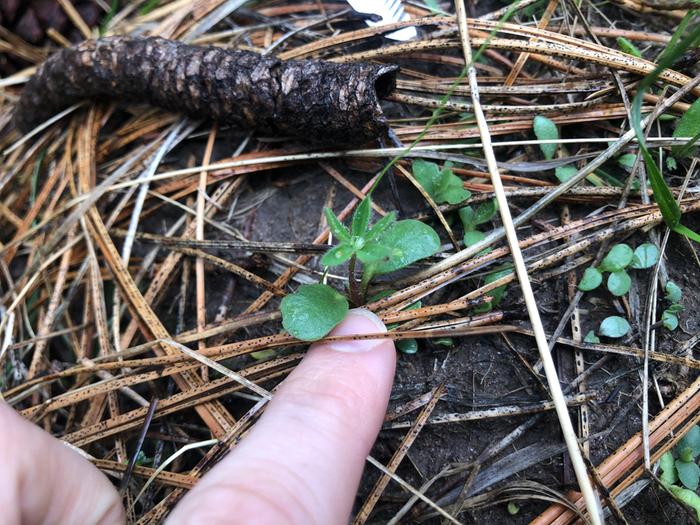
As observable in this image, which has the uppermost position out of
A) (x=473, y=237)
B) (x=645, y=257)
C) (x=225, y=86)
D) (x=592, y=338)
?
(x=225, y=86)

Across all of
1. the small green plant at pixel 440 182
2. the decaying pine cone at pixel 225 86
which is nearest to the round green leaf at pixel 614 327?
the small green plant at pixel 440 182

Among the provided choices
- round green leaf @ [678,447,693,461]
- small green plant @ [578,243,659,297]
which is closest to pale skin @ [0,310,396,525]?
small green plant @ [578,243,659,297]

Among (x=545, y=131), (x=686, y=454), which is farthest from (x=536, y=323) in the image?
(x=545, y=131)

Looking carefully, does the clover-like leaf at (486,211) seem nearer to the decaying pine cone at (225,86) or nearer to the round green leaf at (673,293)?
the decaying pine cone at (225,86)

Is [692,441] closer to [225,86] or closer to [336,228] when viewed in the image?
[336,228]

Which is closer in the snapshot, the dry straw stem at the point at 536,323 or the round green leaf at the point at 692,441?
the dry straw stem at the point at 536,323

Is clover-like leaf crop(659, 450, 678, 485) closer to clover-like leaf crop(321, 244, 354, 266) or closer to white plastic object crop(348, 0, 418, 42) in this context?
clover-like leaf crop(321, 244, 354, 266)
